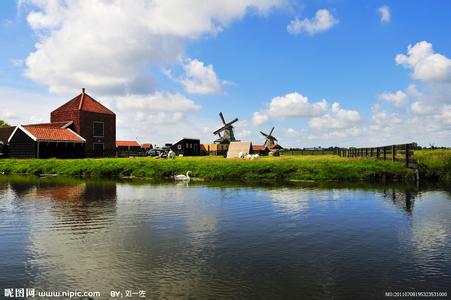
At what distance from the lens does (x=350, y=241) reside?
11680 millimetres

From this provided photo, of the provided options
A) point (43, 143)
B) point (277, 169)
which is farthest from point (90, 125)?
point (277, 169)

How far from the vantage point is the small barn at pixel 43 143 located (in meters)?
51.6

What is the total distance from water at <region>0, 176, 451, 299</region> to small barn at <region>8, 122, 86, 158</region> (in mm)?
34571

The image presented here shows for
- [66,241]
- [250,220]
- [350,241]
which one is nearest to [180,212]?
[250,220]

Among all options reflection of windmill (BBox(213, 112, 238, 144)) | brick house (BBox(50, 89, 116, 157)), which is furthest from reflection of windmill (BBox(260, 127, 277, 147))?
brick house (BBox(50, 89, 116, 157))

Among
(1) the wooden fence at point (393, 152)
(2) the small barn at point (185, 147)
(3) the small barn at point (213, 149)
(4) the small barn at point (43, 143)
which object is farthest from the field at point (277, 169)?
(3) the small barn at point (213, 149)

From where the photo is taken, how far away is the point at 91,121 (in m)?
63.0

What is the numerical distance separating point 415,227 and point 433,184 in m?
15.6

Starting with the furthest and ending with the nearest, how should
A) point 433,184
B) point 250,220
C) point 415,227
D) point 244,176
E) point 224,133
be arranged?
point 224,133, point 244,176, point 433,184, point 250,220, point 415,227

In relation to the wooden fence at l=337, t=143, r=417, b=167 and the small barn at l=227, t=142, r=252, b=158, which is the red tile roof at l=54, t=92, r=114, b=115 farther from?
the wooden fence at l=337, t=143, r=417, b=167

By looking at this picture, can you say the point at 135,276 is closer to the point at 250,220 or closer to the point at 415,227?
the point at 250,220

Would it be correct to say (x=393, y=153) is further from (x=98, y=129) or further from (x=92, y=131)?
(x=98, y=129)

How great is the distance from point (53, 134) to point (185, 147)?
24106 mm

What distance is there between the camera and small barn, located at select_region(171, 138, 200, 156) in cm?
7094
